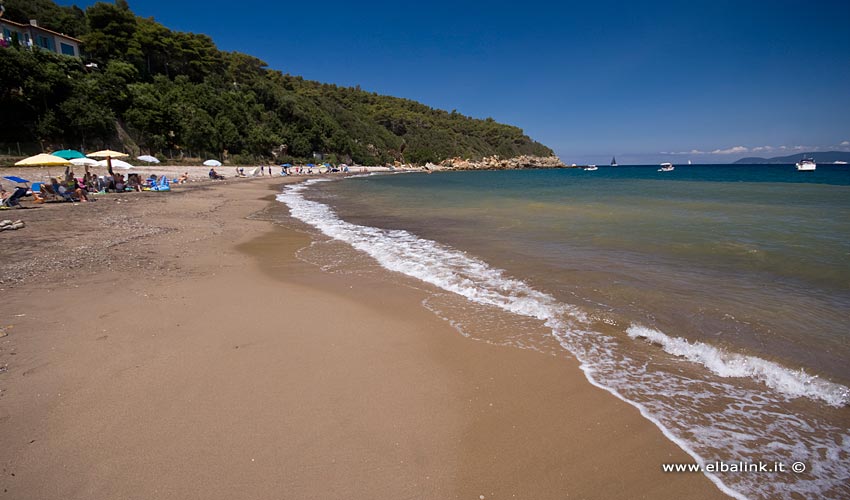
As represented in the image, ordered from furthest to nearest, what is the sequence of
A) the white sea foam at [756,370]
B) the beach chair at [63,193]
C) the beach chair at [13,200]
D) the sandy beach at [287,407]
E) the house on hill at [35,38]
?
the house on hill at [35,38] → the beach chair at [63,193] → the beach chair at [13,200] → the white sea foam at [756,370] → the sandy beach at [287,407]

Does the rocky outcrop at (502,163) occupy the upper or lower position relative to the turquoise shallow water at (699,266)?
upper

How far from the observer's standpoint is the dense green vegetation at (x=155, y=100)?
32.0 metres

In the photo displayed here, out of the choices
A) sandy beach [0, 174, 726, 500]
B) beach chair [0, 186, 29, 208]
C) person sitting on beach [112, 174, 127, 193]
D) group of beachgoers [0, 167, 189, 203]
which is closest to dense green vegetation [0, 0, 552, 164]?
group of beachgoers [0, 167, 189, 203]

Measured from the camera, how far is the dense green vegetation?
32.0m

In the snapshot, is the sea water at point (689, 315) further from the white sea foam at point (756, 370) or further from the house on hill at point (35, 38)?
the house on hill at point (35, 38)

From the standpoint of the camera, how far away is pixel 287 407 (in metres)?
3.12

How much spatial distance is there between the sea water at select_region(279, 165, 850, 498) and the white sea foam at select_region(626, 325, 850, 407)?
0.05 feet

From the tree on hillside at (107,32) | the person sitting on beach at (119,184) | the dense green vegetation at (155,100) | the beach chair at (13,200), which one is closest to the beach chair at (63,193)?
the beach chair at (13,200)

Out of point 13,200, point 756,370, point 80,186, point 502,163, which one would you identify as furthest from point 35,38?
point 502,163

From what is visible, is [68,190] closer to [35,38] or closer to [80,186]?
[80,186]

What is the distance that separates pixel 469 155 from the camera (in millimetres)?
127062

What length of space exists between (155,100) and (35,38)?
13.1 meters

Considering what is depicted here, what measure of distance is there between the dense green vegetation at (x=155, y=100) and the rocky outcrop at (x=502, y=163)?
955 inches

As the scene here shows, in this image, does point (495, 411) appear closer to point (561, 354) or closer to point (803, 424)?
point (561, 354)
